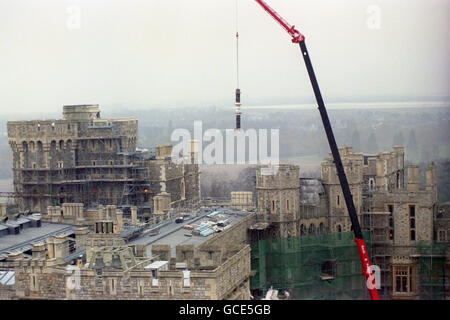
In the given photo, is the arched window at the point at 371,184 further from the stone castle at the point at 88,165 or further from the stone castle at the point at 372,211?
the stone castle at the point at 88,165

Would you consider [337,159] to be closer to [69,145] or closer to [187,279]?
[187,279]

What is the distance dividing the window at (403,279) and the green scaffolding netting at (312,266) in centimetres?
95

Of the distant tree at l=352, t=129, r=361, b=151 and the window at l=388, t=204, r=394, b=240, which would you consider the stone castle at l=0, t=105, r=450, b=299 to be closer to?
the window at l=388, t=204, r=394, b=240

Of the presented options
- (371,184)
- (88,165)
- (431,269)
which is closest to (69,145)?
(88,165)

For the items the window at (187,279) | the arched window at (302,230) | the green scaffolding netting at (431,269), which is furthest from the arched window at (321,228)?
the window at (187,279)

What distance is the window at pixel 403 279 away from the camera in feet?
81.6

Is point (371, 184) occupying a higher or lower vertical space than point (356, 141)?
lower

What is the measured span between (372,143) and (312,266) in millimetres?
4939

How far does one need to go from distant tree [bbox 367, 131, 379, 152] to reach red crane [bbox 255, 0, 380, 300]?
6.17 m

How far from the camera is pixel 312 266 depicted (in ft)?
83.2

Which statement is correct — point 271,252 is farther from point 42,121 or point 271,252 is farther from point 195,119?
point 42,121

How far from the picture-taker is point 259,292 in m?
23.4

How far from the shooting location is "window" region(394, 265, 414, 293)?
24859mm

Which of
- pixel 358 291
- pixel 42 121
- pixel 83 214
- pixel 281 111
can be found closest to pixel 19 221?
pixel 83 214
